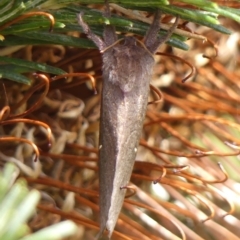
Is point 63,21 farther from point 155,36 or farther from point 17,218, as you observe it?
point 17,218

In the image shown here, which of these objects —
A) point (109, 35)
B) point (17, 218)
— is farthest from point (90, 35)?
point (17, 218)

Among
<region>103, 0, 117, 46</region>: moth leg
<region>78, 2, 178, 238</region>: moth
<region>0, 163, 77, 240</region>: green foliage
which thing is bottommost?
<region>78, 2, 178, 238</region>: moth

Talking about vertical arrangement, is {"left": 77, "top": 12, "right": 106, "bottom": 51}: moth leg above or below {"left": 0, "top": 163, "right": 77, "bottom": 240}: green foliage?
below

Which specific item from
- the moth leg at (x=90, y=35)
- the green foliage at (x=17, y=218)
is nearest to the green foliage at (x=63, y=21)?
the moth leg at (x=90, y=35)

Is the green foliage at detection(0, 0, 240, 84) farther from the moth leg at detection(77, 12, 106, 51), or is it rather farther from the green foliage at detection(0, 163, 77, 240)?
the green foliage at detection(0, 163, 77, 240)

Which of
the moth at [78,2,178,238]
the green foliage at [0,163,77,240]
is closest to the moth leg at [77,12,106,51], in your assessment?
the moth at [78,2,178,238]

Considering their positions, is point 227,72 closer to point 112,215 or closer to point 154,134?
point 154,134

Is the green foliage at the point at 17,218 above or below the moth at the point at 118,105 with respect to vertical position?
above

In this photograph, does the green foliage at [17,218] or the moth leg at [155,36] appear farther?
the moth leg at [155,36]

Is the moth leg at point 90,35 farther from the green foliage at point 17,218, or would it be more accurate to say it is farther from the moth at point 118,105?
the green foliage at point 17,218
